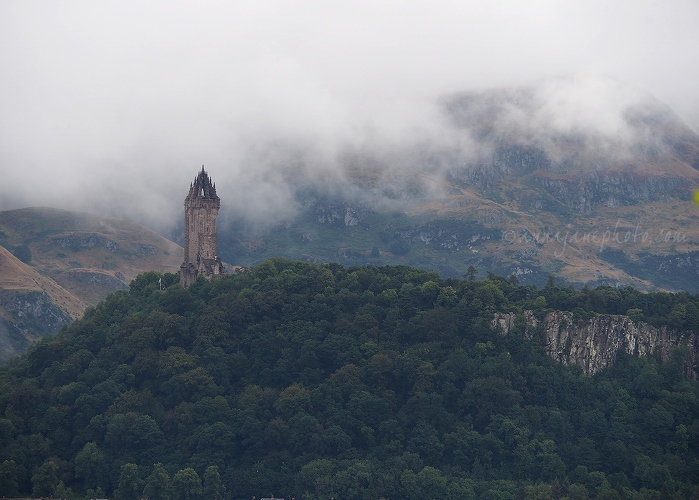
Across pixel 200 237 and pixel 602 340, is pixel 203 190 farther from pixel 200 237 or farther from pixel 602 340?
pixel 602 340

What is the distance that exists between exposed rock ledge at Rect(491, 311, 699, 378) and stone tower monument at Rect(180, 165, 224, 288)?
33.0 metres

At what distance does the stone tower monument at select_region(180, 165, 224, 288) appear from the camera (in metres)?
134

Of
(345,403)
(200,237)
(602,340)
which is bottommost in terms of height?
(345,403)

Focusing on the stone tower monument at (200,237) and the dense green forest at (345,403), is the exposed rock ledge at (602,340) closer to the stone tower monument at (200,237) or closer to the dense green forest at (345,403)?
the dense green forest at (345,403)

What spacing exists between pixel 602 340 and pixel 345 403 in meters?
24.5

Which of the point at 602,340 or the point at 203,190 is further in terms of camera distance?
the point at 203,190

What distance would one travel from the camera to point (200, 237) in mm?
135375

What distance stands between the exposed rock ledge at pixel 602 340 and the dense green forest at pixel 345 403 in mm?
1233

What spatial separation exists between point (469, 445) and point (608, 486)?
12170 mm

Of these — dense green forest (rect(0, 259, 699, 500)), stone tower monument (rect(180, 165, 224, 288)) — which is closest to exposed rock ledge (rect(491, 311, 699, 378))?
dense green forest (rect(0, 259, 699, 500))

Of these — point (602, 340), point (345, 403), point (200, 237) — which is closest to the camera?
point (345, 403)

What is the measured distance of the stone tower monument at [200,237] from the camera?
134m

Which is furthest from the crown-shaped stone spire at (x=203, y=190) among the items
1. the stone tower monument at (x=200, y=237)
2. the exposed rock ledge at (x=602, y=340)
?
the exposed rock ledge at (x=602, y=340)

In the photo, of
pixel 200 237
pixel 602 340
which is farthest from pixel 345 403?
pixel 200 237
